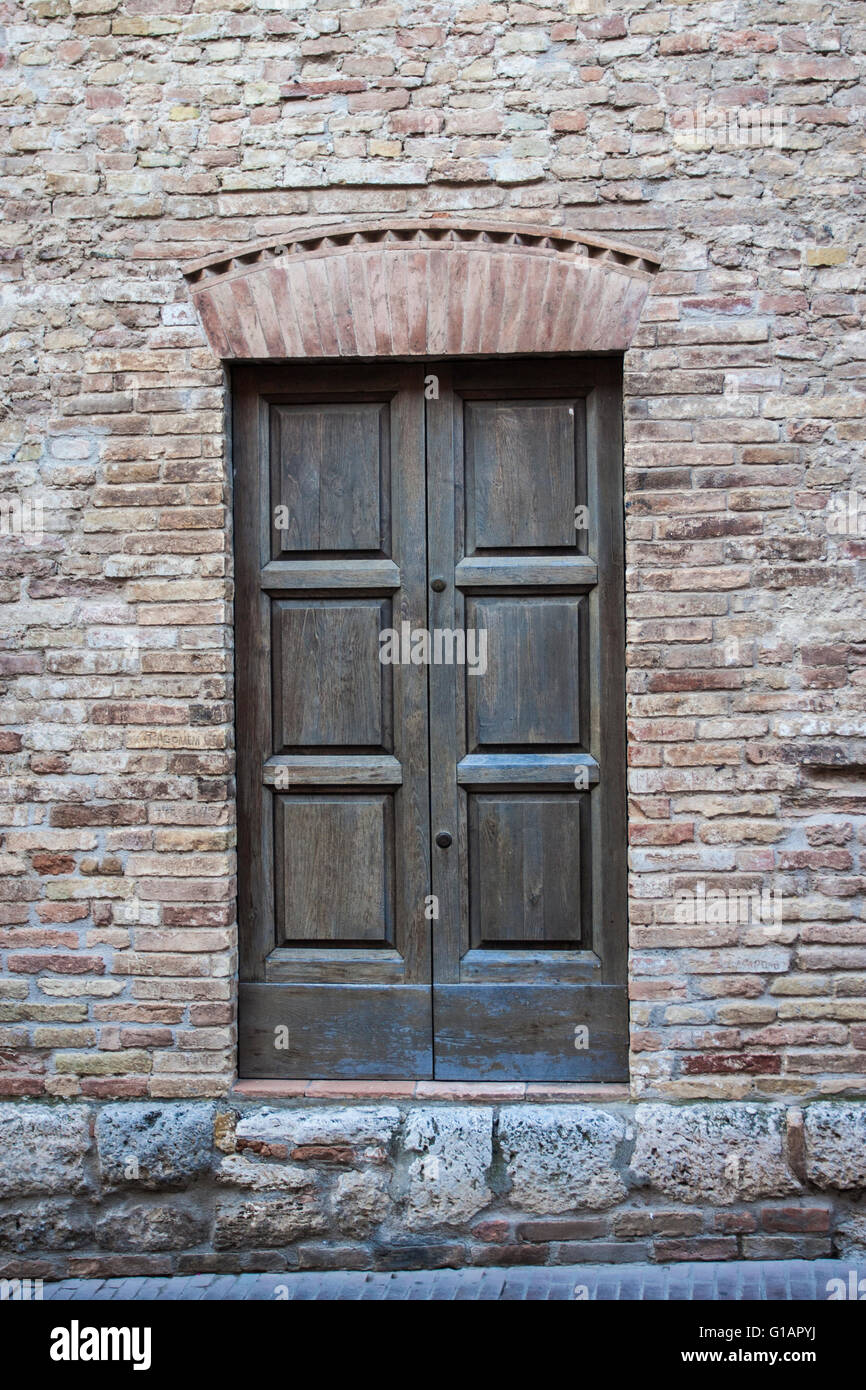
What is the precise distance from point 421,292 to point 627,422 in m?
0.82

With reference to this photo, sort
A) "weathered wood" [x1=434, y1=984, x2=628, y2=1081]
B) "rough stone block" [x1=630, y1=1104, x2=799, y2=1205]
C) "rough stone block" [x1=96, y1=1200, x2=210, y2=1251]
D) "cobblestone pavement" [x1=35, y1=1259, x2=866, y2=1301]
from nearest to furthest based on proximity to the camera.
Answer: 1. "cobblestone pavement" [x1=35, y1=1259, x2=866, y2=1301]
2. "rough stone block" [x1=630, y1=1104, x2=799, y2=1205]
3. "rough stone block" [x1=96, y1=1200, x2=210, y2=1251]
4. "weathered wood" [x1=434, y1=984, x2=628, y2=1081]

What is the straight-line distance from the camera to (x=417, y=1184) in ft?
12.4

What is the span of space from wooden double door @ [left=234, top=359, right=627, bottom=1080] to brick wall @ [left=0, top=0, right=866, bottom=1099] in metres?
0.20

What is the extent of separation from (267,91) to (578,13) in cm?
108

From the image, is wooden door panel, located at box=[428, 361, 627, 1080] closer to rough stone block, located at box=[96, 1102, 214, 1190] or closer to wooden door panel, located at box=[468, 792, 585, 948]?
wooden door panel, located at box=[468, 792, 585, 948]

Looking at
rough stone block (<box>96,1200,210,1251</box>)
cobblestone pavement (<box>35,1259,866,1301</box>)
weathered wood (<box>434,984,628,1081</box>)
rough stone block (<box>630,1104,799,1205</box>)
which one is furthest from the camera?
weathered wood (<box>434,984,628,1081</box>)

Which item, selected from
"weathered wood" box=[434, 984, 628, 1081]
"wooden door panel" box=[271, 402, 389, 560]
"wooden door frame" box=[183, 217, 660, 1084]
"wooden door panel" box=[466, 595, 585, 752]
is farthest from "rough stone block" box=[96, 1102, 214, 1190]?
"wooden door frame" box=[183, 217, 660, 1084]

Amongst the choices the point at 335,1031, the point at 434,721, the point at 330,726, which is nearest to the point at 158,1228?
the point at 335,1031

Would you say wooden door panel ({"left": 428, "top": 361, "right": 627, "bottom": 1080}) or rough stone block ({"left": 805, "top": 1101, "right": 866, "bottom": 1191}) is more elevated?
wooden door panel ({"left": 428, "top": 361, "right": 627, "bottom": 1080})

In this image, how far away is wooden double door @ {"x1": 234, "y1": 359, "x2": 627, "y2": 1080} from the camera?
399cm

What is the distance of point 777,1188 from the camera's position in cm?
373

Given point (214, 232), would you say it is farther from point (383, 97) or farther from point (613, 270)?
point (613, 270)

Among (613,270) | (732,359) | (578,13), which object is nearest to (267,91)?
(578,13)

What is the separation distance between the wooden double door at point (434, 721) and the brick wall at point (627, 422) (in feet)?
0.64
